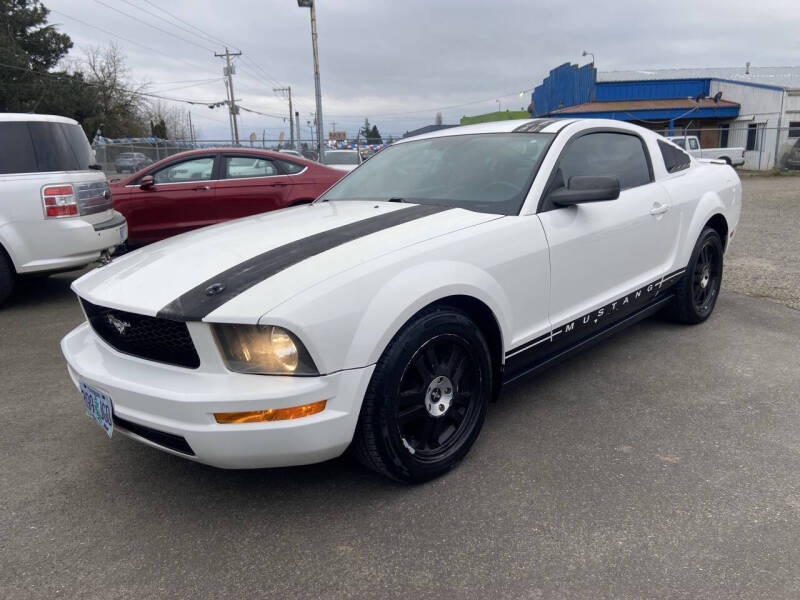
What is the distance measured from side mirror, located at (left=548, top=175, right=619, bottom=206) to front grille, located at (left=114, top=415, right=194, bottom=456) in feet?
6.77

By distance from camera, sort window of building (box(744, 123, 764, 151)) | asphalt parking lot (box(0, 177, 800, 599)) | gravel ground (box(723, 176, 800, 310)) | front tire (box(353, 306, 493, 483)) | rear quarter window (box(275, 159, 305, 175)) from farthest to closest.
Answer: window of building (box(744, 123, 764, 151)) → rear quarter window (box(275, 159, 305, 175)) → gravel ground (box(723, 176, 800, 310)) → front tire (box(353, 306, 493, 483)) → asphalt parking lot (box(0, 177, 800, 599))

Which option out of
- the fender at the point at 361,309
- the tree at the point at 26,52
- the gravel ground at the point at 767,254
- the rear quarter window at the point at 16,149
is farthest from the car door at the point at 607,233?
the tree at the point at 26,52

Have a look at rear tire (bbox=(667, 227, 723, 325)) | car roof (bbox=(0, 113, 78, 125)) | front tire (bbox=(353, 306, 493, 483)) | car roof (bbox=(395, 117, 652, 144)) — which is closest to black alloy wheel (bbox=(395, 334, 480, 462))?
front tire (bbox=(353, 306, 493, 483))

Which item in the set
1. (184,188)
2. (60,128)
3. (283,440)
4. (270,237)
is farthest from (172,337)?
(184,188)

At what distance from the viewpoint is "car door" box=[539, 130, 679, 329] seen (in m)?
3.06

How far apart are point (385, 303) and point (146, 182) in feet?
20.3

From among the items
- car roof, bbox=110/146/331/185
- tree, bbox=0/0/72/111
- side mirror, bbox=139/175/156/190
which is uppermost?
tree, bbox=0/0/72/111

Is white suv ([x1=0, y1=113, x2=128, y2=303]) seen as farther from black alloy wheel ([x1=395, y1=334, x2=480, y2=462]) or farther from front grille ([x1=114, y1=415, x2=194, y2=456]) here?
black alloy wheel ([x1=395, y1=334, x2=480, y2=462])

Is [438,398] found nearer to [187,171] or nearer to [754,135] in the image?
[187,171]

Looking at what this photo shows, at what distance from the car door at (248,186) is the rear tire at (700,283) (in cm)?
518

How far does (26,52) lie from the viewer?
36.8m

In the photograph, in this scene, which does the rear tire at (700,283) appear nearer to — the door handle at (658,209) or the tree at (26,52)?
the door handle at (658,209)

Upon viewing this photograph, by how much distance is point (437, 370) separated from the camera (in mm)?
2510

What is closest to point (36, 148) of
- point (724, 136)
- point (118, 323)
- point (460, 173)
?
point (118, 323)
